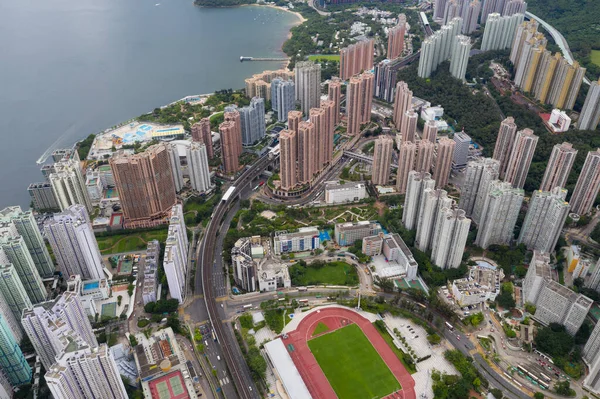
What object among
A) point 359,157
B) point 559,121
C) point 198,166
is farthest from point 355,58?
point 198,166

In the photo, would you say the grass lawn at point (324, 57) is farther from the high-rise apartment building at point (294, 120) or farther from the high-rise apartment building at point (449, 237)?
the high-rise apartment building at point (449, 237)

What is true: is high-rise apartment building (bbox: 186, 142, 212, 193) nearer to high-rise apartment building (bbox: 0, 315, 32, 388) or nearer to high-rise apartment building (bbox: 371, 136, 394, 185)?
high-rise apartment building (bbox: 371, 136, 394, 185)

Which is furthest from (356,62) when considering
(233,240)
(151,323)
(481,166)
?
(151,323)

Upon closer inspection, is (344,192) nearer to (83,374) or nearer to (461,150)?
(461,150)

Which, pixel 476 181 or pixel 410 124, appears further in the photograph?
pixel 410 124

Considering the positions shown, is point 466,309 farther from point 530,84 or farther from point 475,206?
point 530,84

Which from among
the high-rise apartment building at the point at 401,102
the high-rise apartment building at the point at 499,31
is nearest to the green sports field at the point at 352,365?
the high-rise apartment building at the point at 401,102
